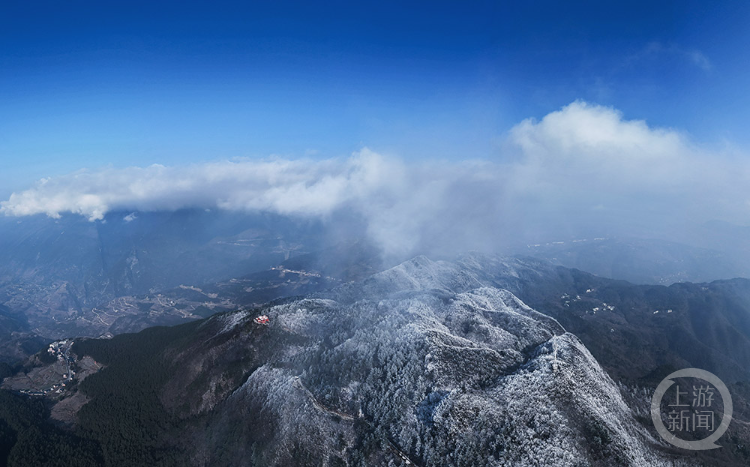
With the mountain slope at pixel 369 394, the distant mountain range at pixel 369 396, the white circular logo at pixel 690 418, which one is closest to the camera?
the mountain slope at pixel 369 394

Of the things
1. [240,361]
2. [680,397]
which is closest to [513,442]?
[680,397]

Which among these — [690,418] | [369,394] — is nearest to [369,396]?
[369,394]

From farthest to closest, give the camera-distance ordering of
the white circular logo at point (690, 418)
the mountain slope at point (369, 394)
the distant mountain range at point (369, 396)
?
the white circular logo at point (690, 418) < the distant mountain range at point (369, 396) < the mountain slope at point (369, 394)

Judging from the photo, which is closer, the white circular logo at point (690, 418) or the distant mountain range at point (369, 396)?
the distant mountain range at point (369, 396)

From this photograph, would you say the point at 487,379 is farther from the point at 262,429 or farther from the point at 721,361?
the point at 721,361

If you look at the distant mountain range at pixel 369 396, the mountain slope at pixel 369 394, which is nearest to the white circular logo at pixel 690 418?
the distant mountain range at pixel 369 396

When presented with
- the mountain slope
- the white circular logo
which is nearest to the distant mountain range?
the mountain slope

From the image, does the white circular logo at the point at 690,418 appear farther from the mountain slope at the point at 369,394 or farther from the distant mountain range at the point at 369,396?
the mountain slope at the point at 369,394

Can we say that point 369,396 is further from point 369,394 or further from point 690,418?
point 690,418

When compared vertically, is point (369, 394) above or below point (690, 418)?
above

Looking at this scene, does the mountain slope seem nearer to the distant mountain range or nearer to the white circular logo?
the distant mountain range

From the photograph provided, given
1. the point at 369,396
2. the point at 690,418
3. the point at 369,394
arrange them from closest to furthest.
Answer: the point at 369,396 → the point at 369,394 → the point at 690,418
